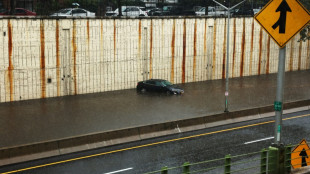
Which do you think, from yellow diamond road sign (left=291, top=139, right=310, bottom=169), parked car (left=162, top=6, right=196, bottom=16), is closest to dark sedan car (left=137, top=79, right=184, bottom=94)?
parked car (left=162, top=6, right=196, bottom=16)

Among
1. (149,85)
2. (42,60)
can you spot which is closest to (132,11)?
(149,85)

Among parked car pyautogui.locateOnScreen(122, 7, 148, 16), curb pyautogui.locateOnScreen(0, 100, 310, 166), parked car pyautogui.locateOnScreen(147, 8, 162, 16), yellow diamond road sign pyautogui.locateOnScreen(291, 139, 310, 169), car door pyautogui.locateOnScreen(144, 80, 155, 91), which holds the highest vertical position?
parked car pyautogui.locateOnScreen(147, 8, 162, 16)

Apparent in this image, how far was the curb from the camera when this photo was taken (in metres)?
20.8

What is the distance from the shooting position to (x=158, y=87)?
36.1m

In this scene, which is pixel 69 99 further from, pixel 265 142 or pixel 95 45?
pixel 265 142

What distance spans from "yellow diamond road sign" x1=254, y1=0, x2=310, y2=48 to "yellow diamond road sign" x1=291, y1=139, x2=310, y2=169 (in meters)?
3.73

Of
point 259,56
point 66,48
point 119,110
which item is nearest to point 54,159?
point 119,110

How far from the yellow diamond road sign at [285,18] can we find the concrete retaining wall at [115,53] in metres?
24.4

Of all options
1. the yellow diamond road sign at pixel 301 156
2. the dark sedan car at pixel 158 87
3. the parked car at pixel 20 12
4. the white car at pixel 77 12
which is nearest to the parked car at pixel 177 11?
the white car at pixel 77 12

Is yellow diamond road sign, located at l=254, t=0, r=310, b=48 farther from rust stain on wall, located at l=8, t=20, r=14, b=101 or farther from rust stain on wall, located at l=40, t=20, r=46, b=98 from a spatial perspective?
rust stain on wall, located at l=40, t=20, r=46, b=98

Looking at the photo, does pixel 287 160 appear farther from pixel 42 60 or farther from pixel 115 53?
pixel 115 53

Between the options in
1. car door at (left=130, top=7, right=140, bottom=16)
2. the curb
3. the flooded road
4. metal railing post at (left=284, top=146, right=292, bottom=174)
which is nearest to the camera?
metal railing post at (left=284, top=146, right=292, bottom=174)

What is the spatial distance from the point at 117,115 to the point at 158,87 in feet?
27.7

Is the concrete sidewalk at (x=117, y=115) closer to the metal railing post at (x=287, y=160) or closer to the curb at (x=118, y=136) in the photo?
the curb at (x=118, y=136)
